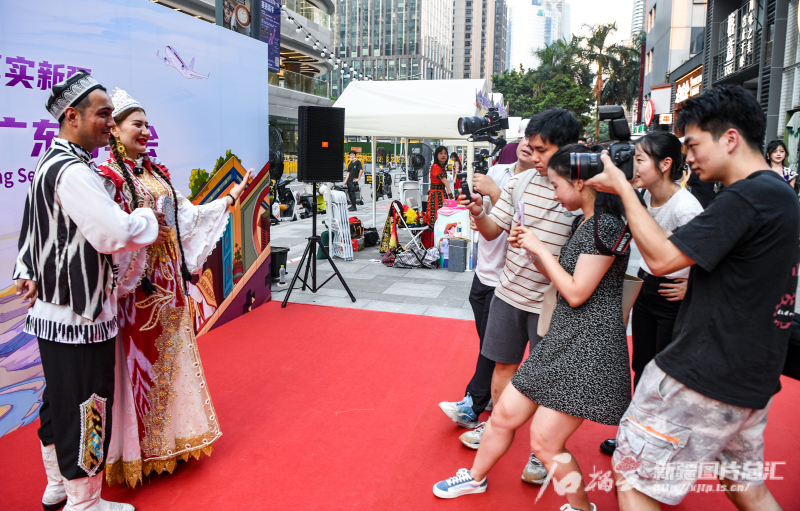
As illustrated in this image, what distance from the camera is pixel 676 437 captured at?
65.3 inches

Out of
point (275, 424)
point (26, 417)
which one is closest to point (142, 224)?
point (275, 424)

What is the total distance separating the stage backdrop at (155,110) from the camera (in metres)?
3.08

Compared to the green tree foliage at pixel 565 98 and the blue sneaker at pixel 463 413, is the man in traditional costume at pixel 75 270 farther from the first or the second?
the green tree foliage at pixel 565 98

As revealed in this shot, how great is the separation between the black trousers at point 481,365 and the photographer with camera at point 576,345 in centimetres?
92

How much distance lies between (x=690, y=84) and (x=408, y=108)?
14278 mm

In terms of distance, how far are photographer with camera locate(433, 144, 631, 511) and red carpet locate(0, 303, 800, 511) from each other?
2.16ft

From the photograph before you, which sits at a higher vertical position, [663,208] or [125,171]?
[125,171]

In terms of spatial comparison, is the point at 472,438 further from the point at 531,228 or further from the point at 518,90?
the point at 518,90

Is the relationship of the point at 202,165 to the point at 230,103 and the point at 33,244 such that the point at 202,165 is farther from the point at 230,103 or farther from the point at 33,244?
the point at 33,244

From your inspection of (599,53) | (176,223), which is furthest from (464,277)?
(599,53)

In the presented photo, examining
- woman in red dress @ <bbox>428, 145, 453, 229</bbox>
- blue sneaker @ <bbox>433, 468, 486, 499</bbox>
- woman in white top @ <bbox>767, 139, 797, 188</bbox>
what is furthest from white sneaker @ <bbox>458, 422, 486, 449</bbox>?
woman in red dress @ <bbox>428, 145, 453, 229</bbox>

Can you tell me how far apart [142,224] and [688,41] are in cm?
2513

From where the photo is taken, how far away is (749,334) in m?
1.58

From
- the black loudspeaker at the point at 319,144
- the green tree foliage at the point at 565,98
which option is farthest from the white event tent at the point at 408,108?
the green tree foliage at the point at 565,98
